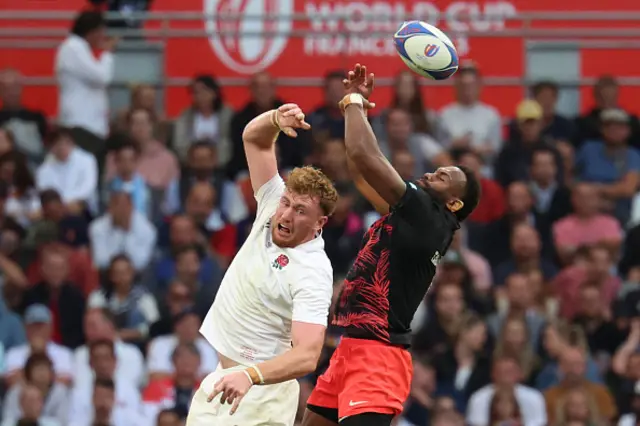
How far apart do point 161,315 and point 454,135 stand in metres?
3.65

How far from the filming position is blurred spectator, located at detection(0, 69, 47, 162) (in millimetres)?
15031

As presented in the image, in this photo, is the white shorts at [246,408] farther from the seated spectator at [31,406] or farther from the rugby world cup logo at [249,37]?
the rugby world cup logo at [249,37]

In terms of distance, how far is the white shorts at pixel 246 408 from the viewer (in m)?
8.03

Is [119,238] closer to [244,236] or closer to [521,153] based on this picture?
[244,236]

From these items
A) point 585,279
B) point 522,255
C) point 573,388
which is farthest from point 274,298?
point 585,279

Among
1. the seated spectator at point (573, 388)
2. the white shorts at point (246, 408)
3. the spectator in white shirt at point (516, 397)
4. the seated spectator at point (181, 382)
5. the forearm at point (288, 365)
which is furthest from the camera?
the seated spectator at point (573, 388)

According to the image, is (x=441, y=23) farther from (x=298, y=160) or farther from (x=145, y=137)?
(x=145, y=137)

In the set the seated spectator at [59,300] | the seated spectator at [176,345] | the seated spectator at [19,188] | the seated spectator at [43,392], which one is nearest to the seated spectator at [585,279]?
the seated spectator at [176,345]

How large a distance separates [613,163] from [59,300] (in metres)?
5.79

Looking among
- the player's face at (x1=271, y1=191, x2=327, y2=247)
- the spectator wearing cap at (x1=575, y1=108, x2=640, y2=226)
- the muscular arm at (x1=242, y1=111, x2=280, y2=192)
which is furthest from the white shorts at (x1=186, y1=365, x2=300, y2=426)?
the spectator wearing cap at (x1=575, y1=108, x2=640, y2=226)

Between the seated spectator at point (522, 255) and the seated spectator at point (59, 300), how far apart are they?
13.0ft

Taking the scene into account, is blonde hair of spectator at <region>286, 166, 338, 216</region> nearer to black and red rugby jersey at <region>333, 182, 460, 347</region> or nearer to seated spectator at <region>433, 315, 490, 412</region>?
black and red rugby jersey at <region>333, 182, 460, 347</region>

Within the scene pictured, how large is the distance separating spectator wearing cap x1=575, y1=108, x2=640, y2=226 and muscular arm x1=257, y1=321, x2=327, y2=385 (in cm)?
771

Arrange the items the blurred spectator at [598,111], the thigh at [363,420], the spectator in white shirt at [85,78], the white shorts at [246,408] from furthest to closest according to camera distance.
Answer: the blurred spectator at [598,111] < the spectator in white shirt at [85,78] < the thigh at [363,420] < the white shorts at [246,408]
